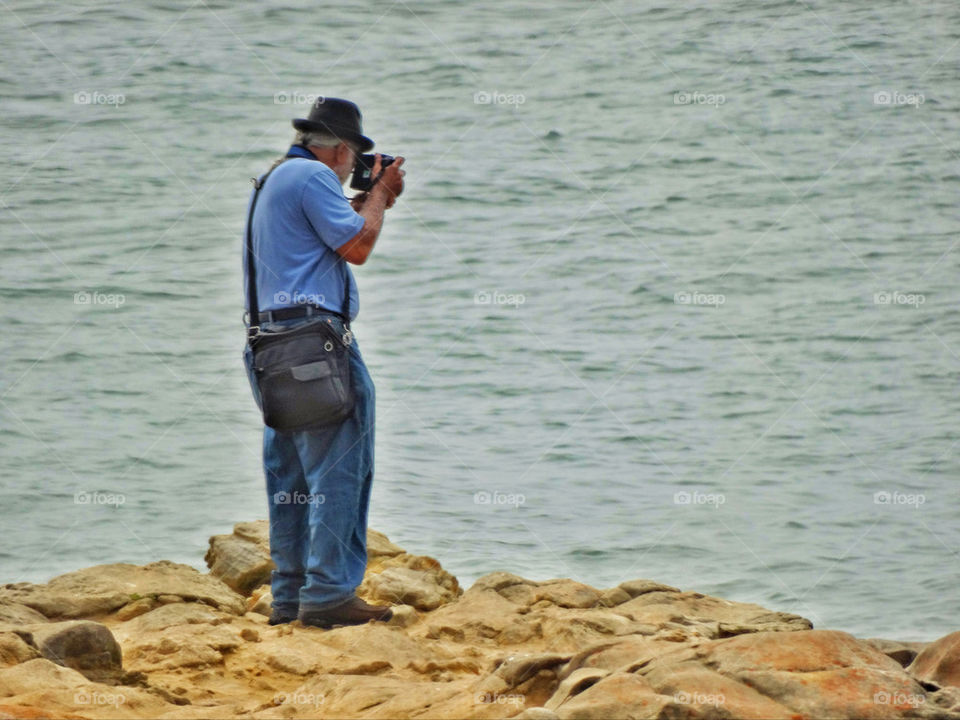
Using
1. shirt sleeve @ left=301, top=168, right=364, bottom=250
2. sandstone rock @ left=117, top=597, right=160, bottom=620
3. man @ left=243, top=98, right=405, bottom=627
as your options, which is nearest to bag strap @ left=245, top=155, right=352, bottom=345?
man @ left=243, top=98, right=405, bottom=627

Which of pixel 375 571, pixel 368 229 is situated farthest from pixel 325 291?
pixel 375 571

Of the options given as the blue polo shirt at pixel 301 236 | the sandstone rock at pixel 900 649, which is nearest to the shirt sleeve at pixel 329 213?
the blue polo shirt at pixel 301 236

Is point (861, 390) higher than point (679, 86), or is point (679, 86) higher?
point (679, 86)

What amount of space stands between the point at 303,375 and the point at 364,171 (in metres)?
0.75

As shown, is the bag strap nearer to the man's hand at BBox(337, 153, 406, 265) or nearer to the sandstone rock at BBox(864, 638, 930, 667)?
the man's hand at BBox(337, 153, 406, 265)

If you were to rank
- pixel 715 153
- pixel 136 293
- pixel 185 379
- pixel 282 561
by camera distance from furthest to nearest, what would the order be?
1. pixel 715 153
2. pixel 136 293
3. pixel 185 379
4. pixel 282 561

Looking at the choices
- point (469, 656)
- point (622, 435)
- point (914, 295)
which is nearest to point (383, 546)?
point (469, 656)

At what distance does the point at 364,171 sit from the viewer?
4.40m

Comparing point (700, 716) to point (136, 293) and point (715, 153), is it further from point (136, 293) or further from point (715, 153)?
point (715, 153)

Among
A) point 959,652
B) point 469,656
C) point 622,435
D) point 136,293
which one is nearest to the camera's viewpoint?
point 959,652

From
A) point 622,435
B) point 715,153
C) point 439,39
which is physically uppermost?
point 439,39

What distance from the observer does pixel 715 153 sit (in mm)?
15867

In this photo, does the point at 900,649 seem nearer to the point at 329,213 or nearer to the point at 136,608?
the point at 329,213

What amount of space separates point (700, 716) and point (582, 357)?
8540mm
